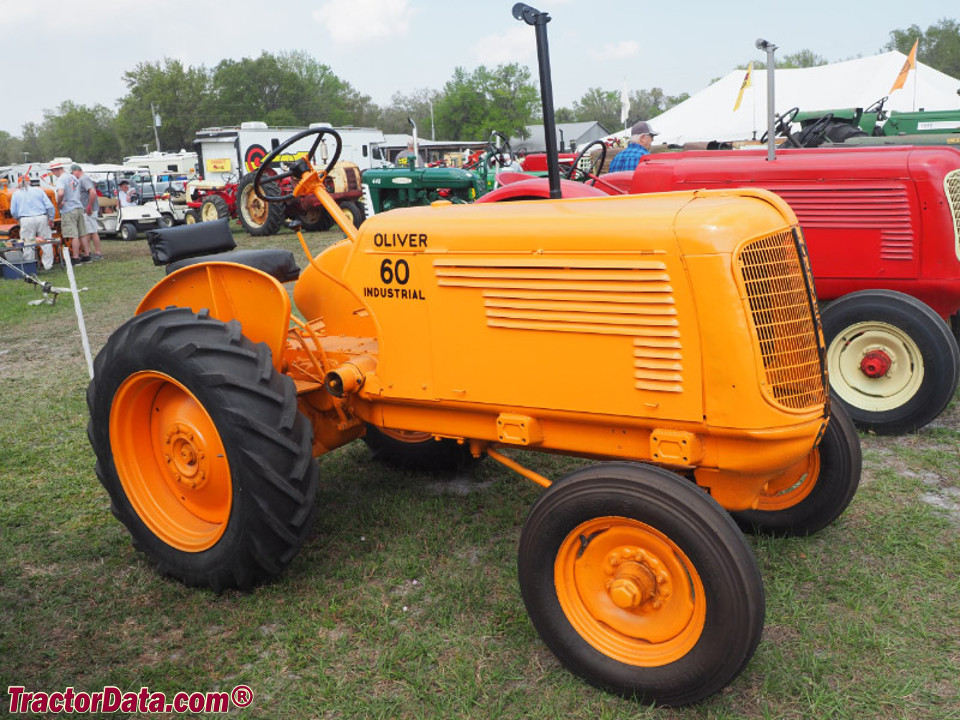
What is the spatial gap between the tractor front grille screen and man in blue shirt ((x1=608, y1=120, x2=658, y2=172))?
6021 millimetres

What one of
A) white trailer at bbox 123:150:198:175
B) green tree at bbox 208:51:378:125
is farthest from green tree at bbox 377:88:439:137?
white trailer at bbox 123:150:198:175

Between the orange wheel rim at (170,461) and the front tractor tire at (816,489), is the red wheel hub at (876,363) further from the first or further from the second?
the orange wheel rim at (170,461)

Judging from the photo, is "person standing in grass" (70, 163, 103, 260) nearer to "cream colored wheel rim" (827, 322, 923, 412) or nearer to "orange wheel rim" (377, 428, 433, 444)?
"orange wheel rim" (377, 428, 433, 444)

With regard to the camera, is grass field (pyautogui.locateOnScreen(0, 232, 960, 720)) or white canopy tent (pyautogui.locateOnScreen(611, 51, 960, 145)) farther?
white canopy tent (pyautogui.locateOnScreen(611, 51, 960, 145))

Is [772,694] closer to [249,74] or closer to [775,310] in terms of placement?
[775,310]

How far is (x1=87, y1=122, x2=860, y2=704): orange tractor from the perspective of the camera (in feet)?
7.95

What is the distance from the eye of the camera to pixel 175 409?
333 cm

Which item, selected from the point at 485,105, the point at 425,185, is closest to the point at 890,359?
the point at 425,185

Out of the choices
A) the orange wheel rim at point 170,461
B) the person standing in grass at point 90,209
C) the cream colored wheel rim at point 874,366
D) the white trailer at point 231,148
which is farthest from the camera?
the white trailer at point 231,148

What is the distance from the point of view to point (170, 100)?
73.8 metres

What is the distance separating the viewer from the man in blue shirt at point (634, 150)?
8.49 meters

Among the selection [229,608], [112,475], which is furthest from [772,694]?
[112,475]

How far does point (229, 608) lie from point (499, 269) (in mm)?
1632

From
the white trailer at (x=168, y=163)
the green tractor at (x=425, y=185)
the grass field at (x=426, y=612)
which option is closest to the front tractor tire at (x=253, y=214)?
the green tractor at (x=425, y=185)
